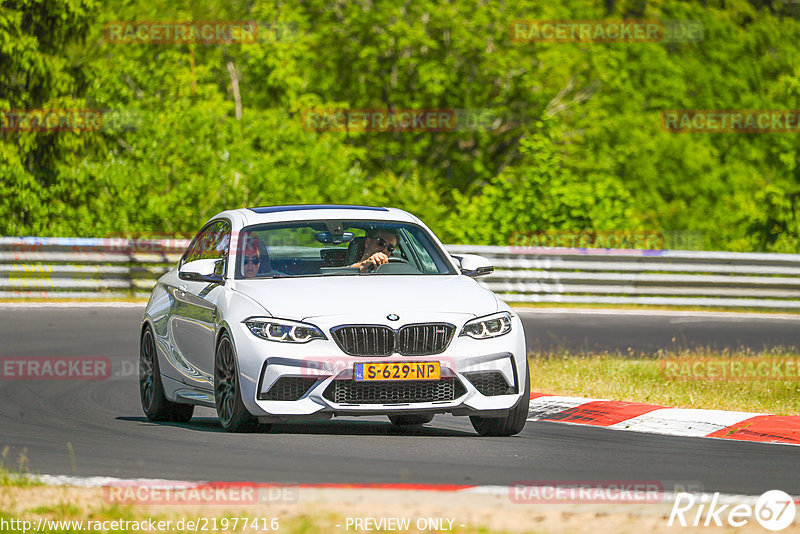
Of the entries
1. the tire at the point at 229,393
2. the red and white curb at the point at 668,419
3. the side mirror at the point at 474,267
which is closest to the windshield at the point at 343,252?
the side mirror at the point at 474,267

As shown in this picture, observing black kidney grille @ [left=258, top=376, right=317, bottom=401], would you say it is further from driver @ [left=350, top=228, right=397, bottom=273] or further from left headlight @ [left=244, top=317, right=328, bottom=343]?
driver @ [left=350, top=228, right=397, bottom=273]

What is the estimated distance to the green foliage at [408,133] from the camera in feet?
90.0

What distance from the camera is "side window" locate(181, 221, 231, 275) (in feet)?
34.9

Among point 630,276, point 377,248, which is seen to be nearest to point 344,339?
point 377,248

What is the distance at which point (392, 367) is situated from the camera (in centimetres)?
905

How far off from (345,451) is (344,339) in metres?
0.66

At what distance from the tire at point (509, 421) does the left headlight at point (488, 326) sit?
0.93 feet

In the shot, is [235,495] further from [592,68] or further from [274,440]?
[592,68]

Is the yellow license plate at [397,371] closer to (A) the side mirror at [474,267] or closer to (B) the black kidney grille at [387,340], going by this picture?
(B) the black kidney grille at [387,340]

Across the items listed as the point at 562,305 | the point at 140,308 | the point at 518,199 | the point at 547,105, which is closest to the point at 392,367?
the point at 140,308

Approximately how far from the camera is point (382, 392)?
9070 millimetres

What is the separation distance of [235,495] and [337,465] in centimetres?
142

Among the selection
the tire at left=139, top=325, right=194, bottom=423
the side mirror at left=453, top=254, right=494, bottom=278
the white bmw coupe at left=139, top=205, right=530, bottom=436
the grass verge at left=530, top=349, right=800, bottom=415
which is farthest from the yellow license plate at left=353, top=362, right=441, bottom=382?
the grass verge at left=530, top=349, right=800, bottom=415

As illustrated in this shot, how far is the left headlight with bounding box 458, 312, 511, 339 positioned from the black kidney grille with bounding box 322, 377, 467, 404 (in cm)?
32
